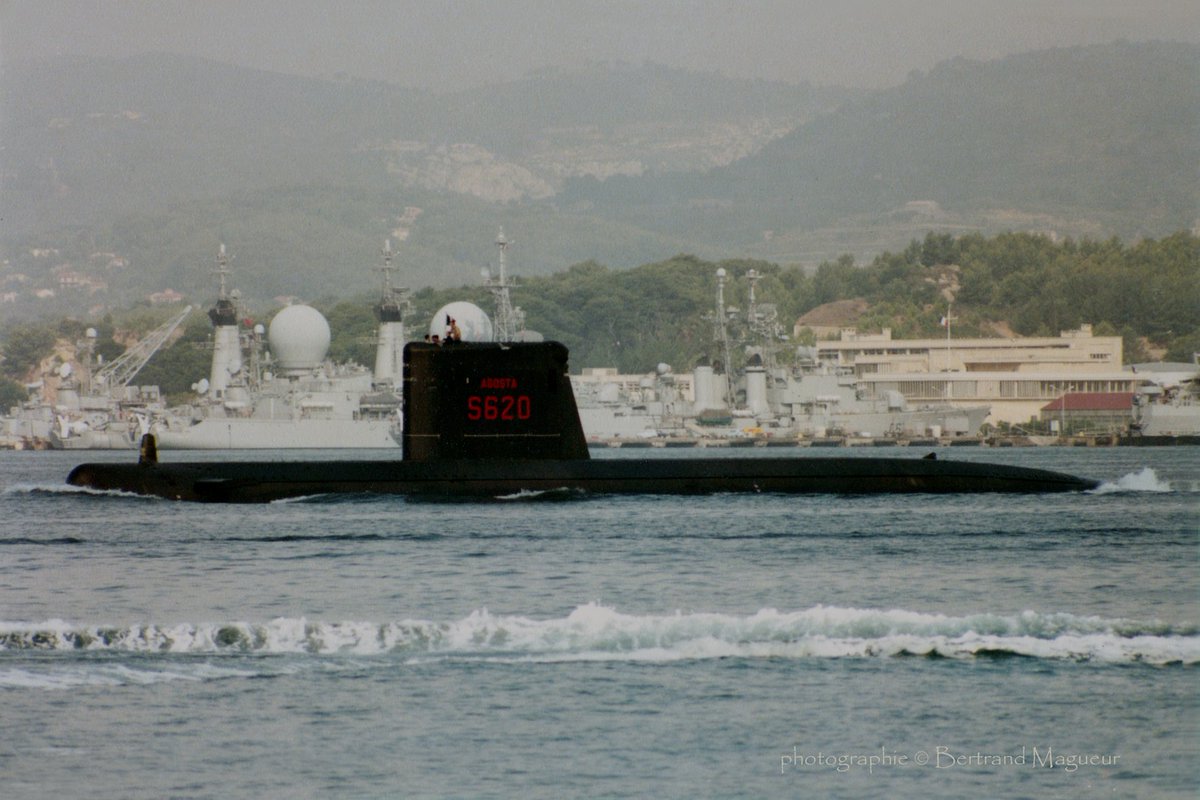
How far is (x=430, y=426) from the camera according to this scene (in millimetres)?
24203

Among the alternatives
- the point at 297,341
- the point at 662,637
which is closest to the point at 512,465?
the point at 662,637

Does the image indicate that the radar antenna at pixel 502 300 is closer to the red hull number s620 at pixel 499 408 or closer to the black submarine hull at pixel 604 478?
the black submarine hull at pixel 604 478

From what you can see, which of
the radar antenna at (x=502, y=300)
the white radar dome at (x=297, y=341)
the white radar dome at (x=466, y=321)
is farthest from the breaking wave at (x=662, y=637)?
the white radar dome at (x=297, y=341)

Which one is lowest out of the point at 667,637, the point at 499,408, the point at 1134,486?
the point at 667,637

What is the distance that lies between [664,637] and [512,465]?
9934 millimetres

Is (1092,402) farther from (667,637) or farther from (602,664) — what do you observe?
(602,664)

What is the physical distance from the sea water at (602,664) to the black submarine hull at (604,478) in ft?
3.01

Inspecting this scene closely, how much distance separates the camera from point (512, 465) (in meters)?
24.1

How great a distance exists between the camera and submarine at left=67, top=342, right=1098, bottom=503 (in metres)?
23.8

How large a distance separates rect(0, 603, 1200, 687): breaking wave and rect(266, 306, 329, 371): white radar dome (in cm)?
6671

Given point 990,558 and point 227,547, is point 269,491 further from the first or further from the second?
point 990,558

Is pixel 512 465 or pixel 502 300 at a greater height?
pixel 502 300

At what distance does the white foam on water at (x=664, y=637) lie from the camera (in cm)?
1395

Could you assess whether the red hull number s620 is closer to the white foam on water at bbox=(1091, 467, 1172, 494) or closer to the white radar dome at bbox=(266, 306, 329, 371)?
the white foam on water at bbox=(1091, 467, 1172, 494)
